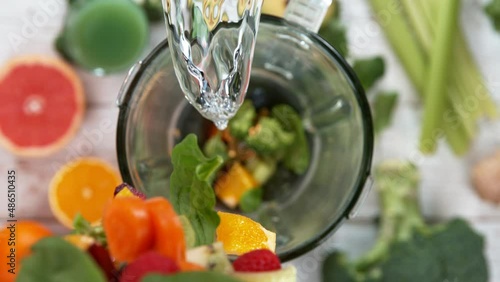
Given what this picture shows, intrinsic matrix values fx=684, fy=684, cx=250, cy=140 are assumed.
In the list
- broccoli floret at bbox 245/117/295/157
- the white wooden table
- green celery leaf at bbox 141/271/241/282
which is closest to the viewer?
green celery leaf at bbox 141/271/241/282

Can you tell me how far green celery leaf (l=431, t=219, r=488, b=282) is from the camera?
1146 millimetres

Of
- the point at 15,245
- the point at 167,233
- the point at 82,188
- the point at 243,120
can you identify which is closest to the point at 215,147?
the point at 243,120

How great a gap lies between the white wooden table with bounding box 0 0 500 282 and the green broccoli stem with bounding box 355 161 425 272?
24mm

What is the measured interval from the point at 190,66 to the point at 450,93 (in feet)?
1.98

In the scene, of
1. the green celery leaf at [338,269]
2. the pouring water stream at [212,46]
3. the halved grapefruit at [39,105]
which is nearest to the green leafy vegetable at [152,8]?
the halved grapefruit at [39,105]

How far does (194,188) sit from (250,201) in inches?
17.2

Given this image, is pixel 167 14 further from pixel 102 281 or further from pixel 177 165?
pixel 102 281

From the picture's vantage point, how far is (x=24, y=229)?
2.11 ft

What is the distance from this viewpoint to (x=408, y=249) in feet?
3.77

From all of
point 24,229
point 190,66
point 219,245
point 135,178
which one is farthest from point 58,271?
point 135,178

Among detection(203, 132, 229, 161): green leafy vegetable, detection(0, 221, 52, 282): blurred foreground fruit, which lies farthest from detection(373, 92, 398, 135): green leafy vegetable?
detection(0, 221, 52, 282): blurred foreground fruit

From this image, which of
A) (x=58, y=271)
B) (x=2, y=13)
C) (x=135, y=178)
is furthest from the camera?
(x=2, y=13)

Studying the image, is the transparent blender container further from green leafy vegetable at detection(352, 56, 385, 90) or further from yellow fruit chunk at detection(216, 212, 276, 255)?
yellow fruit chunk at detection(216, 212, 276, 255)

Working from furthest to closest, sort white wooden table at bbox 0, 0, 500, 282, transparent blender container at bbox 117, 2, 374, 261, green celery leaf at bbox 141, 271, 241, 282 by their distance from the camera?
white wooden table at bbox 0, 0, 500, 282, transparent blender container at bbox 117, 2, 374, 261, green celery leaf at bbox 141, 271, 241, 282
